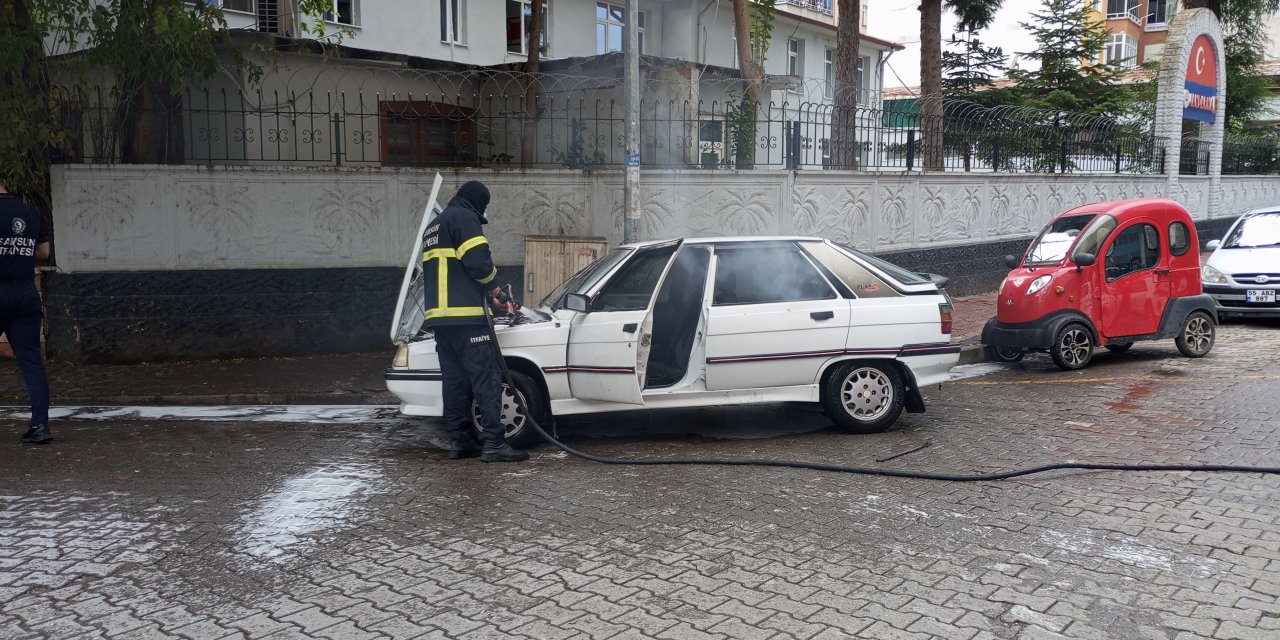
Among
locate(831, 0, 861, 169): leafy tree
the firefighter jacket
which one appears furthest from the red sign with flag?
the firefighter jacket

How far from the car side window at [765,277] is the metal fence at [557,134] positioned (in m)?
4.61

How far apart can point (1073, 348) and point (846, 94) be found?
6734mm

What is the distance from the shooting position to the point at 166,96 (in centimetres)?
1141

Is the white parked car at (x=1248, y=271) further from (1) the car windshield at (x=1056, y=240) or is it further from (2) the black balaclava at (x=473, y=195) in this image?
(2) the black balaclava at (x=473, y=195)

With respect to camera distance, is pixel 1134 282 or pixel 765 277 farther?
pixel 1134 282

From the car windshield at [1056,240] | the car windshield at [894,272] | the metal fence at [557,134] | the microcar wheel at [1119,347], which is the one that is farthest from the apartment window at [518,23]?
the car windshield at [894,272]

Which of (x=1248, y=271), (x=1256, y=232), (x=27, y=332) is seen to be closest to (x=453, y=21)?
(x=1256, y=232)

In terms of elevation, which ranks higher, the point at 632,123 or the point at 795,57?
the point at 795,57

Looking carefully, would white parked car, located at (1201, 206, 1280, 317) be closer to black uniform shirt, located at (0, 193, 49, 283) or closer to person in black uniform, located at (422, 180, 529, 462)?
person in black uniform, located at (422, 180, 529, 462)

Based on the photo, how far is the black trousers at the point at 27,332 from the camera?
24.3ft

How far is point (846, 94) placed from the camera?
15914 mm

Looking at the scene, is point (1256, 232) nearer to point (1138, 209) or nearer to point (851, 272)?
point (1138, 209)

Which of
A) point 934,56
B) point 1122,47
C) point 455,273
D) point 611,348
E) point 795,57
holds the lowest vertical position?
point 611,348

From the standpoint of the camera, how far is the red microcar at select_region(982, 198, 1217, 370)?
10.3 meters
